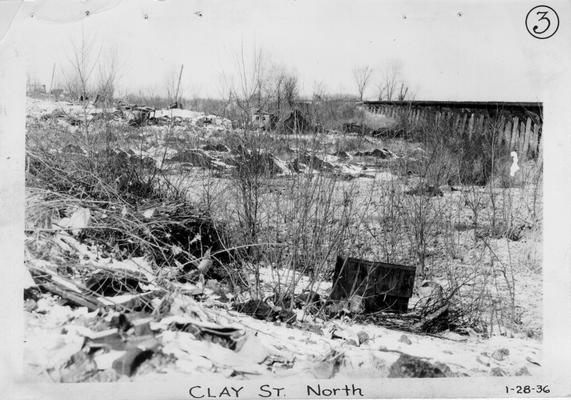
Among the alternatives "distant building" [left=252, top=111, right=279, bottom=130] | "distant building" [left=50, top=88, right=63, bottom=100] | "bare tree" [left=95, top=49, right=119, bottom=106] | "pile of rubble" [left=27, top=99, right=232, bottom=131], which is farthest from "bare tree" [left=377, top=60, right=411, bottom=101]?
"distant building" [left=50, top=88, right=63, bottom=100]

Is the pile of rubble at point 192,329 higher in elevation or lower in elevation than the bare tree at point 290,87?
lower

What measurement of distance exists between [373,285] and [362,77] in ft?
3.95

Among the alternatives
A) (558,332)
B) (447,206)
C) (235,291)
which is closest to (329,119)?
(447,206)

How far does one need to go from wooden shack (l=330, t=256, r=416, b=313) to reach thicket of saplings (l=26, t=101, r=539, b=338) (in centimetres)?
13

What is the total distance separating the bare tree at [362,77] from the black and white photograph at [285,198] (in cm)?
1

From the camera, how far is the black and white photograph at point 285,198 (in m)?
2.87

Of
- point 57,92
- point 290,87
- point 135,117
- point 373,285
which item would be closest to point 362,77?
point 290,87

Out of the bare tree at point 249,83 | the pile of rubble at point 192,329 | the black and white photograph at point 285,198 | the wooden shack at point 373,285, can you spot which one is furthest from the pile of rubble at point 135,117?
the wooden shack at point 373,285

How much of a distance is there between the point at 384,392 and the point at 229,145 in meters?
1.63

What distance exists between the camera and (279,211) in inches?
129

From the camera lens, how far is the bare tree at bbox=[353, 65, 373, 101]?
3.20 meters

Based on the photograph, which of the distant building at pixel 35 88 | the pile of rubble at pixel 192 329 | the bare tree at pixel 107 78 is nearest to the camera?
the pile of rubble at pixel 192 329

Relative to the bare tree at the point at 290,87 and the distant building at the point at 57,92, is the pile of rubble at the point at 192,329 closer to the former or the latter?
the distant building at the point at 57,92

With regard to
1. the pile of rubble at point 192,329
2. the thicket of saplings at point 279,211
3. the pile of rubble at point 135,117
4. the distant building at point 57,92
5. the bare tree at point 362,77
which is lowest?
the pile of rubble at point 192,329
